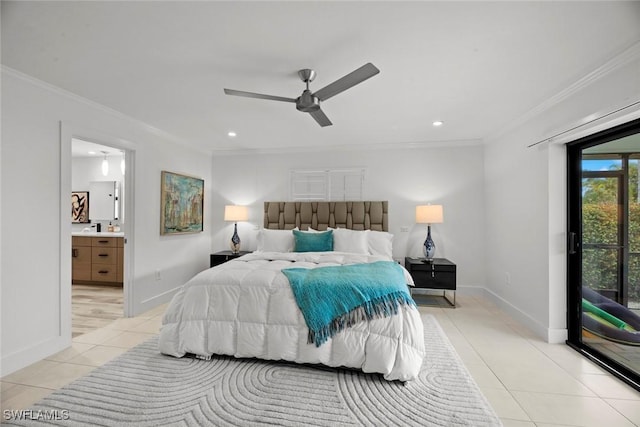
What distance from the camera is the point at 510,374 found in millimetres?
2197

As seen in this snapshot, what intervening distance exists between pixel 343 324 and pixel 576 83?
9.04 ft

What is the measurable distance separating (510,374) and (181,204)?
14.2 ft

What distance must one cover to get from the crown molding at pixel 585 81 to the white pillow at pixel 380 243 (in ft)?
6.81

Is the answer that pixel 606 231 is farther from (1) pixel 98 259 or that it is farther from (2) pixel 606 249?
(1) pixel 98 259

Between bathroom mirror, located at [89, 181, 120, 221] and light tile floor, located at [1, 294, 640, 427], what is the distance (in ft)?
9.43

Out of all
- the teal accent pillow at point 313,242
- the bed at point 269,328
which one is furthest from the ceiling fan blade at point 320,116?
the teal accent pillow at point 313,242

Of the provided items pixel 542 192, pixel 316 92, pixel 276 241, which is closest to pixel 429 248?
pixel 542 192

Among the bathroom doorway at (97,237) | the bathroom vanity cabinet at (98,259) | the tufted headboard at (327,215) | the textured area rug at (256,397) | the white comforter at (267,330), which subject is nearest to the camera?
the textured area rug at (256,397)

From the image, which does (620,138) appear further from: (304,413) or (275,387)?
(275,387)

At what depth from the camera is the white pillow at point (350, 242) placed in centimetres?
391

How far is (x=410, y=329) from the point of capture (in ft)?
6.90

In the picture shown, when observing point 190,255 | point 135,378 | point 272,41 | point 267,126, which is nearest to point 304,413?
point 135,378

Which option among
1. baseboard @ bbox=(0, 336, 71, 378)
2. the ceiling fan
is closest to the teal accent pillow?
the ceiling fan

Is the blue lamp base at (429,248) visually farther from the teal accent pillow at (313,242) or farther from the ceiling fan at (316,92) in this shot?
the ceiling fan at (316,92)
